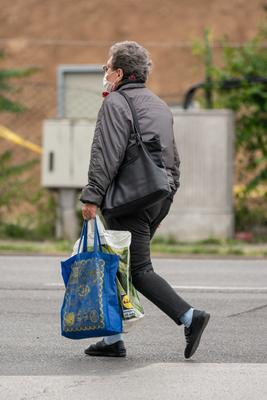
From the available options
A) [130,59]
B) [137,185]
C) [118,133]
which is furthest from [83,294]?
[130,59]

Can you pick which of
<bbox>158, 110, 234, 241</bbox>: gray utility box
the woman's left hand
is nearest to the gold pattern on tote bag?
the woman's left hand

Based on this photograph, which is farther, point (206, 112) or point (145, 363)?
point (206, 112)

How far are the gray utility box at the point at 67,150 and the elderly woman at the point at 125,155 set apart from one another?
8.69 metres

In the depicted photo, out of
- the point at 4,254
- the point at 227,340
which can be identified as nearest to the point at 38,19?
the point at 4,254

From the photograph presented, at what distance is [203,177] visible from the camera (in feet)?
53.0

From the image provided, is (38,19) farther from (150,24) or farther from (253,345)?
(253,345)

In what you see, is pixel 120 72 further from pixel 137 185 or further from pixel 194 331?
pixel 194 331

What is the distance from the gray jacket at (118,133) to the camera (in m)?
7.20

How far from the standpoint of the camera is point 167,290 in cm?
741

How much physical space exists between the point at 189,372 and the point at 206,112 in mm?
9396

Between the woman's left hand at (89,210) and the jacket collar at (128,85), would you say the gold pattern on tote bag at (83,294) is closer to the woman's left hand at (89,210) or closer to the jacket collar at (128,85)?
the woman's left hand at (89,210)

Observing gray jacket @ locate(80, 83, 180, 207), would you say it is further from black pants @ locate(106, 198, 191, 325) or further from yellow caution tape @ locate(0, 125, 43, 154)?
yellow caution tape @ locate(0, 125, 43, 154)

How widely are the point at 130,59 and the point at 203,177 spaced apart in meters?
8.80

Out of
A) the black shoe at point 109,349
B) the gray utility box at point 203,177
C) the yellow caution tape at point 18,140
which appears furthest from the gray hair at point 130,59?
the yellow caution tape at point 18,140
